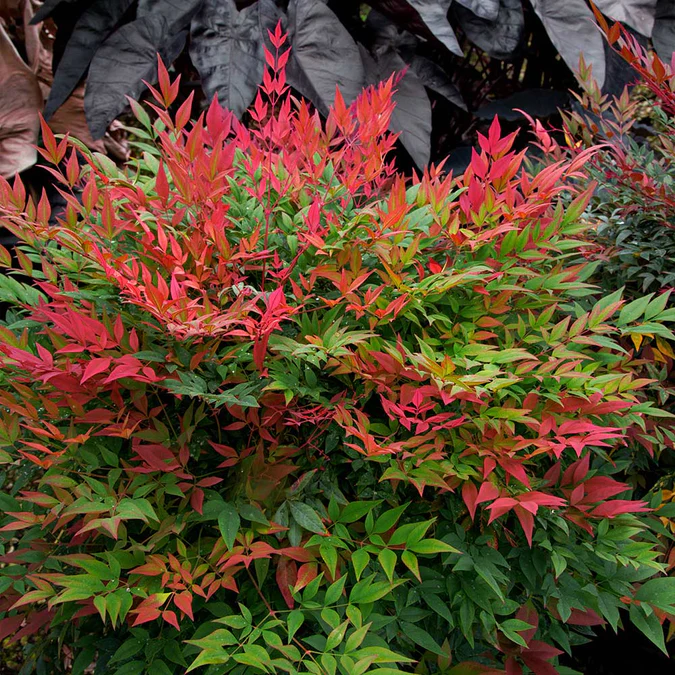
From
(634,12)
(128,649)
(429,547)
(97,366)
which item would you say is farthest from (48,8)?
(429,547)

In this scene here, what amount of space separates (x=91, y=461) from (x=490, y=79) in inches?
111

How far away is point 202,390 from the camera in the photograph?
3.18 feet

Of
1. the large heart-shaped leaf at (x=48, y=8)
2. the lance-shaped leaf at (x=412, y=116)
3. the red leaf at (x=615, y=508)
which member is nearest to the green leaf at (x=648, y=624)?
the red leaf at (x=615, y=508)

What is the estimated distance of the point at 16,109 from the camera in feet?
10.1

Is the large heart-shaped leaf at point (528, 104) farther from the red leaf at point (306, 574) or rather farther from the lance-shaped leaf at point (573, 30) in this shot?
the red leaf at point (306, 574)

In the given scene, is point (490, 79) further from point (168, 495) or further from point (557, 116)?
point (168, 495)

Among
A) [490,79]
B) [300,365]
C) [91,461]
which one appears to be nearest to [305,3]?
[490,79]

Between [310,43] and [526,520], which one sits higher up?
[310,43]

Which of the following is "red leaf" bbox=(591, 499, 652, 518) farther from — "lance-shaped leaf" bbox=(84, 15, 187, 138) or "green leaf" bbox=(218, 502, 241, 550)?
"lance-shaped leaf" bbox=(84, 15, 187, 138)

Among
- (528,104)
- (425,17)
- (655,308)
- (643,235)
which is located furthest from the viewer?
(528,104)

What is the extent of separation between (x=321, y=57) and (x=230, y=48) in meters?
0.34

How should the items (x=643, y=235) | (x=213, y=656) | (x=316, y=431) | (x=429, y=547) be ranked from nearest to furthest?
(x=213, y=656)
(x=429, y=547)
(x=316, y=431)
(x=643, y=235)

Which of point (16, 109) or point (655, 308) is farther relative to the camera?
point (16, 109)

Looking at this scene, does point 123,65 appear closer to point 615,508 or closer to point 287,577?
point 287,577
